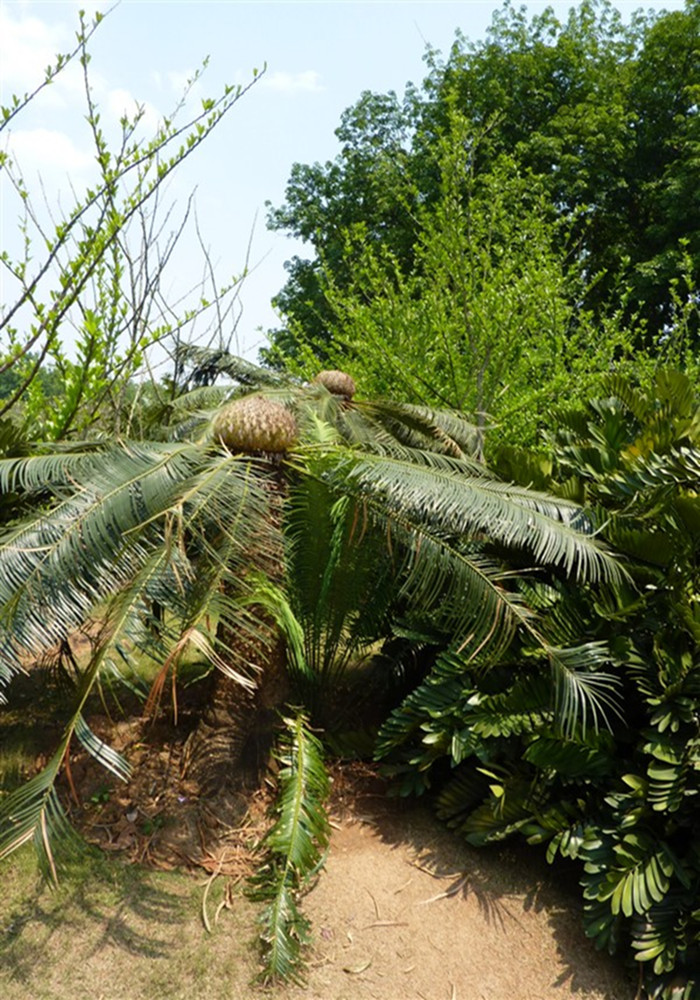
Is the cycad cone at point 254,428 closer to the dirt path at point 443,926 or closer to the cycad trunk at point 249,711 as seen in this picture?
the cycad trunk at point 249,711

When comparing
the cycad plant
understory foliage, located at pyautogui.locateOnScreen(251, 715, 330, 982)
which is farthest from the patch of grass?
the cycad plant

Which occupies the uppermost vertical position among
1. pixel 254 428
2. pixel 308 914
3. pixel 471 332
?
pixel 471 332

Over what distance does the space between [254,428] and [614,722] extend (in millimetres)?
2504

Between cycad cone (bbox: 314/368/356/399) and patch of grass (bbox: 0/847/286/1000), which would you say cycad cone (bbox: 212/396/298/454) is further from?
patch of grass (bbox: 0/847/286/1000)

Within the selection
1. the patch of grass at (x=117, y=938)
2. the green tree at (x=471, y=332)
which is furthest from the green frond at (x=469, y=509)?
the green tree at (x=471, y=332)

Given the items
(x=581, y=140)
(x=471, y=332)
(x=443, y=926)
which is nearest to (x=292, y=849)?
(x=443, y=926)

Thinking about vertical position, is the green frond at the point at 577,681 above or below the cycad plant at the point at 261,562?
below

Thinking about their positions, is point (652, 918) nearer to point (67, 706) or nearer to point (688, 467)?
point (688, 467)

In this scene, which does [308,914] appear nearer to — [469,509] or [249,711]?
[249,711]

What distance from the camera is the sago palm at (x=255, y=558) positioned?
371 cm

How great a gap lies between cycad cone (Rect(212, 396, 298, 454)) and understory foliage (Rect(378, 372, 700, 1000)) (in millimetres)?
1475

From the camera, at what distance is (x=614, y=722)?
4.30 meters

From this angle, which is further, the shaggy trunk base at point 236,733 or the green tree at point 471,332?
A: the green tree at point 471,332

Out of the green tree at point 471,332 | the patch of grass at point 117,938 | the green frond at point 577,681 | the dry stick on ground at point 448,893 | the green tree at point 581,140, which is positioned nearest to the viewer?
the patch of grass at point 117,938
